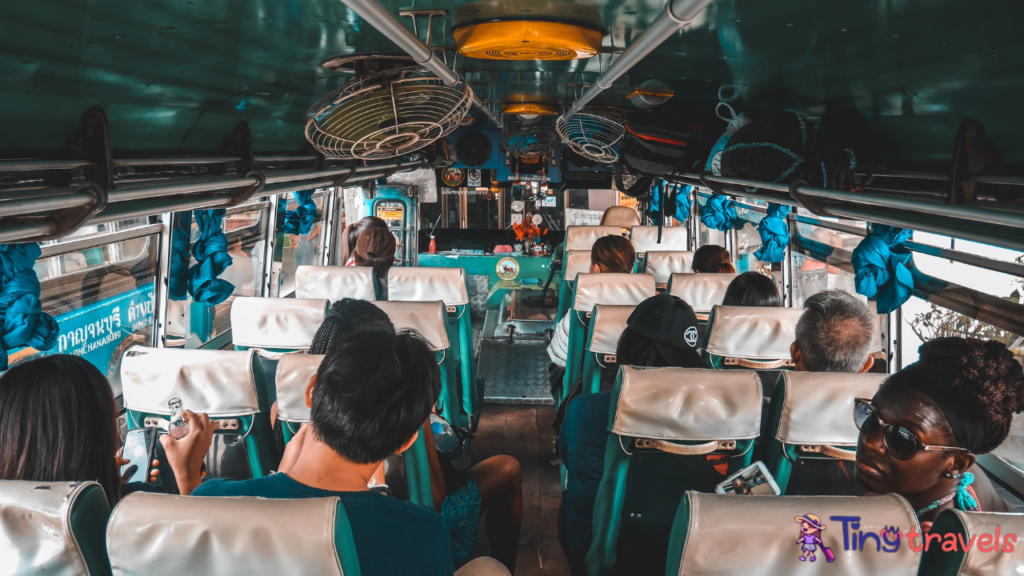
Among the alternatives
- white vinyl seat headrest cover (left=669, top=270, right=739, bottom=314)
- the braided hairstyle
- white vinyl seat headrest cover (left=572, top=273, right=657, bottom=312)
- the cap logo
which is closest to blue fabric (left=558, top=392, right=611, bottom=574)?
the cap logo

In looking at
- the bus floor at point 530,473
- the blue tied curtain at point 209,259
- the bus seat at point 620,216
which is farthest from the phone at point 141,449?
the bus seat at point 620,216

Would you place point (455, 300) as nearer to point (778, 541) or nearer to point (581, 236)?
point (778, 541)

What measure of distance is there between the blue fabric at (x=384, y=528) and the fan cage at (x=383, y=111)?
4.34 feet

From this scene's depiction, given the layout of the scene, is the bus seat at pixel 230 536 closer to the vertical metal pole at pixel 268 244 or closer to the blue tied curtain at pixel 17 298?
the blue tied curtain at pixel 17 298

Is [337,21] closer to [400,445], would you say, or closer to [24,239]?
[24,239]

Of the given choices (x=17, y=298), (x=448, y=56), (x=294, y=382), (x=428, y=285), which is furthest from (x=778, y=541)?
(x=428, y=285)

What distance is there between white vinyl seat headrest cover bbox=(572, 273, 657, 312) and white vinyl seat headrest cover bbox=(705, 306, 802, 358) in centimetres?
109

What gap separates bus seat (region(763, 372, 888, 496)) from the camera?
2.08m

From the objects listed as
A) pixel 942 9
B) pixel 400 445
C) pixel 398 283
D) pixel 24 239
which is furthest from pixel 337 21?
pixel 398 283

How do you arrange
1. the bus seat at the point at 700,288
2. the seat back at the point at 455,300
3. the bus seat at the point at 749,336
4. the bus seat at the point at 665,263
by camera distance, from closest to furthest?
the bus seat at the point at 749,336 < the seat back at the point at 455,300 < the bus seat at the point at 700,288 < the bus seat at the point at 665,263

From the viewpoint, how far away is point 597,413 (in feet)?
8.14

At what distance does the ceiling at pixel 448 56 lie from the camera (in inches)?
66.2

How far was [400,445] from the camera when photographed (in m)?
1.62

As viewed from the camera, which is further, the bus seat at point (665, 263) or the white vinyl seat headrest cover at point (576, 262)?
the bus seat at point (665, 263)
